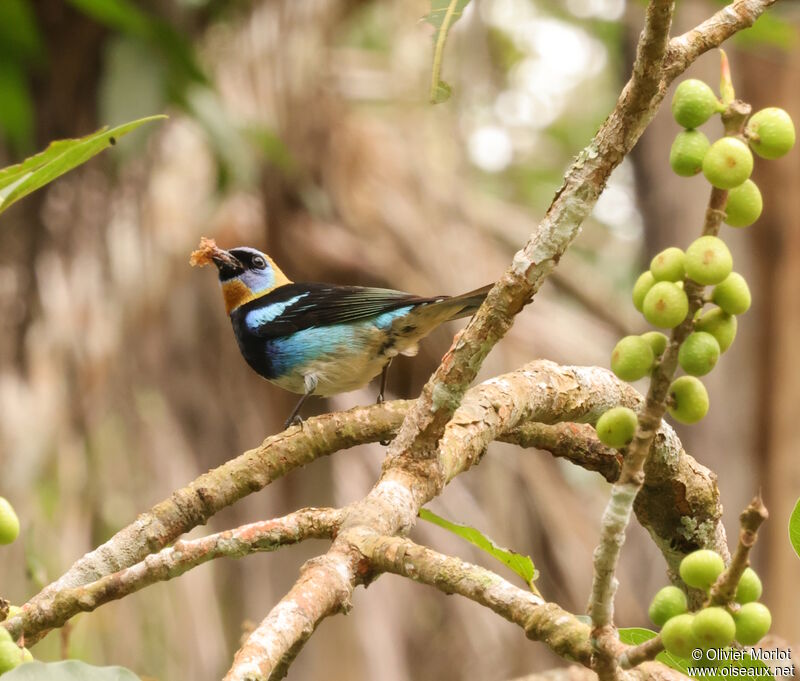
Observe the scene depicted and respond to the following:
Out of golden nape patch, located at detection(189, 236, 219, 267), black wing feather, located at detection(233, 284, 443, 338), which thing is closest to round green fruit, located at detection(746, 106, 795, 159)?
black wing feather, located at detection(233, 284, 443, 338)

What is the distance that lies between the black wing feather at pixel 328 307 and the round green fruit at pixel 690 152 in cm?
243

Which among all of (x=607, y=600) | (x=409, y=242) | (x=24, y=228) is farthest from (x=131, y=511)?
(x=607, y=600)

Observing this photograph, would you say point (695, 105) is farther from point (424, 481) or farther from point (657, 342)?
point (424, 481)

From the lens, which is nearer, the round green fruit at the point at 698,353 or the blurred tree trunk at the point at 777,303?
the round green fruit at the point at 698,353

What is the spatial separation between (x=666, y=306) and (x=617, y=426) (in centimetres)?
16

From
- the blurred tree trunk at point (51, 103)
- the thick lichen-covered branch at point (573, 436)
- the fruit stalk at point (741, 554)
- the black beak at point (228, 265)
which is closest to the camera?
the fruit stalk at point (741, 554)

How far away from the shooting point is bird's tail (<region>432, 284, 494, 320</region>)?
3.23 meters

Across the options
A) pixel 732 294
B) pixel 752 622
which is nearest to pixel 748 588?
pixel 752 622

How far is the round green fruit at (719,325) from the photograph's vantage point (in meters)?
1.06

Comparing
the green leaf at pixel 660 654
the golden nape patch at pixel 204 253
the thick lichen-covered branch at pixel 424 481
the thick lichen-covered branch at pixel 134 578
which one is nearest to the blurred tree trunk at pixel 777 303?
the golden nape patch at pixel 204 253

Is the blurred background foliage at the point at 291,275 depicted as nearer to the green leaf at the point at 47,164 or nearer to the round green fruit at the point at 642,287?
the green leaf at the point at 47,164

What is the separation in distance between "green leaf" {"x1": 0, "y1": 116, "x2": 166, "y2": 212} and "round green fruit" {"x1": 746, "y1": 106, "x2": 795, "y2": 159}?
0.88 meters

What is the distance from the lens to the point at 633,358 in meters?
1.04
